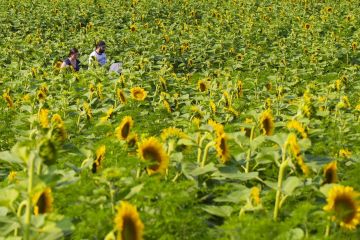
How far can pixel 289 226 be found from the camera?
2.34m

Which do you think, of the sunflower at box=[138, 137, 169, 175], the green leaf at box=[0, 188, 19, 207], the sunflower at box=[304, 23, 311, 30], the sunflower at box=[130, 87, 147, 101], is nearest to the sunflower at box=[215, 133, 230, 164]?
the sunflower at box=[138, 137, 169, 175]

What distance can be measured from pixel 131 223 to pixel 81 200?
494 mm

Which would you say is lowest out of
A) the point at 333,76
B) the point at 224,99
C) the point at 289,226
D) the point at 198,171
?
the point at 289,226

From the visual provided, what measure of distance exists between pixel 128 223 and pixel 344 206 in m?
0.95

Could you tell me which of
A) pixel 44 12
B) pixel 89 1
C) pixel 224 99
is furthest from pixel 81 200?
pixel 89 1

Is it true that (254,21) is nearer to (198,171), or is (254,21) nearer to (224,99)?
(224,99)

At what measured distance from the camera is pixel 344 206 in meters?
2.37

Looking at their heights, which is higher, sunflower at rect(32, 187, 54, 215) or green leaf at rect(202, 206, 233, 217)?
sunflower at rect(32, 187, 54, 215)

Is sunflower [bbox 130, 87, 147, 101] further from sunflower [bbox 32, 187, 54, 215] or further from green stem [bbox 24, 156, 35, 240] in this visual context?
green stem [bbox 24, 156, 35, 240]

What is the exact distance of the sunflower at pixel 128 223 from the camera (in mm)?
2121

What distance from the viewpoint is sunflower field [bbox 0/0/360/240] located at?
7.70ft

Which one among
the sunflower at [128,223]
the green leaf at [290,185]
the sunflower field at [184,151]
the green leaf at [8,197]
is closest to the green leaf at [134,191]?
the sunflower field at [184,151]

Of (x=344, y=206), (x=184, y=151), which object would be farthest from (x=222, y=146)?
(x=344, y=206)

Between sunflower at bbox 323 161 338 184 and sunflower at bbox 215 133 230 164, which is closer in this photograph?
sunflower at bbox 323 161 338 184
